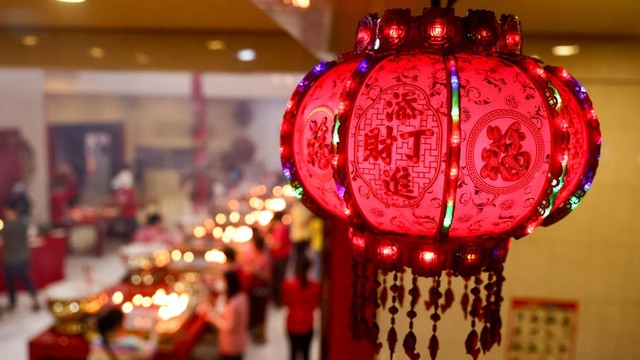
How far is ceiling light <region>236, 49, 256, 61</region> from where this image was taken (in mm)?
3994

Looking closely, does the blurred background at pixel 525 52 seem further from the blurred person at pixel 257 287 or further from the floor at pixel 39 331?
the floor at pixel 39 331

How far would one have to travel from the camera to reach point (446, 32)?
1147 millimetres

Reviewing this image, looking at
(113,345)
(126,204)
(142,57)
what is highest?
(142,57)

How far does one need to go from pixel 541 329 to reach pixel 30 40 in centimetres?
443

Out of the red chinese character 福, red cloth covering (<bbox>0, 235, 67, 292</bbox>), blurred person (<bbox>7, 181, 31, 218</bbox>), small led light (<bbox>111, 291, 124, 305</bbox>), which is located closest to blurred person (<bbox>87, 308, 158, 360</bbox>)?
small led light (<bbox>111, 291, 124, 305</bbox>)

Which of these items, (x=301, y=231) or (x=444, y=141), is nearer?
(x=444, y=141)

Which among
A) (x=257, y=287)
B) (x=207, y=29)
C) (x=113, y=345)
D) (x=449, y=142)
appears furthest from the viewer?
(x=257, y=287)

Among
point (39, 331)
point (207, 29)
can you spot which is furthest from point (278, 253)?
point (207, 29)

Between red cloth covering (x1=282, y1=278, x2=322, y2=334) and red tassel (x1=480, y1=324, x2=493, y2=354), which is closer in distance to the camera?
red tassel (x1=480, y1=324, x2=493, y2=354)

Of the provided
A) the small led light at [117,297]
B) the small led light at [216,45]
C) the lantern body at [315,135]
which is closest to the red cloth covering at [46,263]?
the small led light at [117,297]

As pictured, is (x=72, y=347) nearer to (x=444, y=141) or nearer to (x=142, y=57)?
(x=142, y=57)

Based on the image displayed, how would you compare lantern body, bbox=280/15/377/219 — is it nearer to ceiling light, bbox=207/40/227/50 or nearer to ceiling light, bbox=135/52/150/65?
ceiling light, bbox=207/40/227/50

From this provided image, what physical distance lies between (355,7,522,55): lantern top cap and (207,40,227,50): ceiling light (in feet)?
9.78

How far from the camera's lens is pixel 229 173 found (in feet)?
36.0
